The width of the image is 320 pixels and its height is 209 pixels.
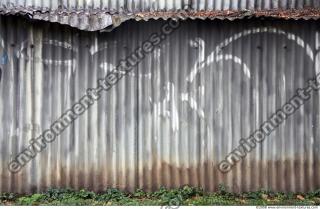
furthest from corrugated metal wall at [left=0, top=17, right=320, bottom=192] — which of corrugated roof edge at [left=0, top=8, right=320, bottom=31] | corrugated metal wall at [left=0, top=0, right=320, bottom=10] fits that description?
corrugated metal wall at [left=0, top=0, right=320, bottom=10]

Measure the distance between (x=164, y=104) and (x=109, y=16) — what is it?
1692 millimetres

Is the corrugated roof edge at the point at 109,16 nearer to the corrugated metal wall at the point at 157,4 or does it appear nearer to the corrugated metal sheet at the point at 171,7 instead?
the corrugated metal sheet at the point at 171,7

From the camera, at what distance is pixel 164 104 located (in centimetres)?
752

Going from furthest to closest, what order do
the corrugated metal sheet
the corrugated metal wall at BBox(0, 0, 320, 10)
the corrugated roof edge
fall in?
the corrugated metal wall at BBox(0, 0, 320, 10) < the corrugated metal sheet < the corrugated roof edge

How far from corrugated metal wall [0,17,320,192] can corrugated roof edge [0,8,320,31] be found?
0.22 metres

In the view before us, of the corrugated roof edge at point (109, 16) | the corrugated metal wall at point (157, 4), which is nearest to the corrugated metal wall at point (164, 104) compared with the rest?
the corrugated roof edge at point (109, 16)

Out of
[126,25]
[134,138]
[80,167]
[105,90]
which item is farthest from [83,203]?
[126,25]

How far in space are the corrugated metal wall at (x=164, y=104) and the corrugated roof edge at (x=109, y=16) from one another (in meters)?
0.22

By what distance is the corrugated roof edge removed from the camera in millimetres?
6988

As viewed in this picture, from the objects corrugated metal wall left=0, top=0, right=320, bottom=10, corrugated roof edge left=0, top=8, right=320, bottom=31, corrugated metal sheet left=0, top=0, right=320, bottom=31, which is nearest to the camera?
corrugated roof edge left=0, top=8, right=320, bottom=31

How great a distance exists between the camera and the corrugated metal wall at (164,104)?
748 centimetres

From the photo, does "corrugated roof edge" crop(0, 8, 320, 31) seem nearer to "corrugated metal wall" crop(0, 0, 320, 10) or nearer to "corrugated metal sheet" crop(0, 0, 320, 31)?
"corrugated metal sheet" crop(0, 0, 320, 31)

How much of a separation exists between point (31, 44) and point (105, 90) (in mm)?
1435

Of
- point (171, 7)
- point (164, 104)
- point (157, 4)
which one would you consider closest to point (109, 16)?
point (157, 4)
